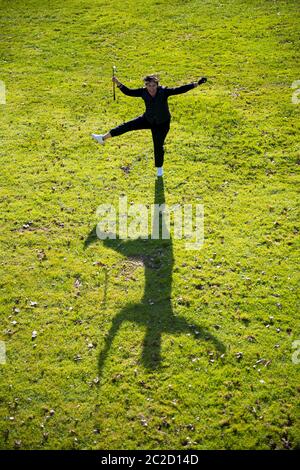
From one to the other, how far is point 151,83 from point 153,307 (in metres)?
6.88

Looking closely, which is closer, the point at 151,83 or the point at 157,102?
the point at 151,83

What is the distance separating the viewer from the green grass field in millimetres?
9445

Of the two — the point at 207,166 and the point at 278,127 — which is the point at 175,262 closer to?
the point at 207,166

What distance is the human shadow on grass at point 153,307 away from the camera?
10602 mm

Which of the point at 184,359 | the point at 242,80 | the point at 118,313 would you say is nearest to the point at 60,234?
the point at 118,313

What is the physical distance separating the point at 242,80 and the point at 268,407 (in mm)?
16361

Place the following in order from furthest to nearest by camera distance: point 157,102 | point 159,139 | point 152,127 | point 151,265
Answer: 1. point 159,139
2. point 152,127
3. point 157,102
4. point 151,265

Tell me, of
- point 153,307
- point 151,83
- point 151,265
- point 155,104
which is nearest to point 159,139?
point 155,104

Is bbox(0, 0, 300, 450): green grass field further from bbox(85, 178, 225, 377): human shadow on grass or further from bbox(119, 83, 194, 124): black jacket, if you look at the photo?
bbox(119, 83, 194, 124): black jacket

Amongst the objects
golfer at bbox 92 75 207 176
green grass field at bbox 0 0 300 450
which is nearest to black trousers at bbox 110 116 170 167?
golfer at bbox 92 75 207 176

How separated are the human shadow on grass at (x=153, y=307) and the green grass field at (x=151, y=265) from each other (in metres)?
0.04

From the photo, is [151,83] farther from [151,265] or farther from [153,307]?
[153,307]

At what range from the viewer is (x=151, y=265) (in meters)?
12.6

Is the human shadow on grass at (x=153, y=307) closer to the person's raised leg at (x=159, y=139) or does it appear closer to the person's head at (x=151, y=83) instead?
the person's raised leg at (x=159, y=139)
